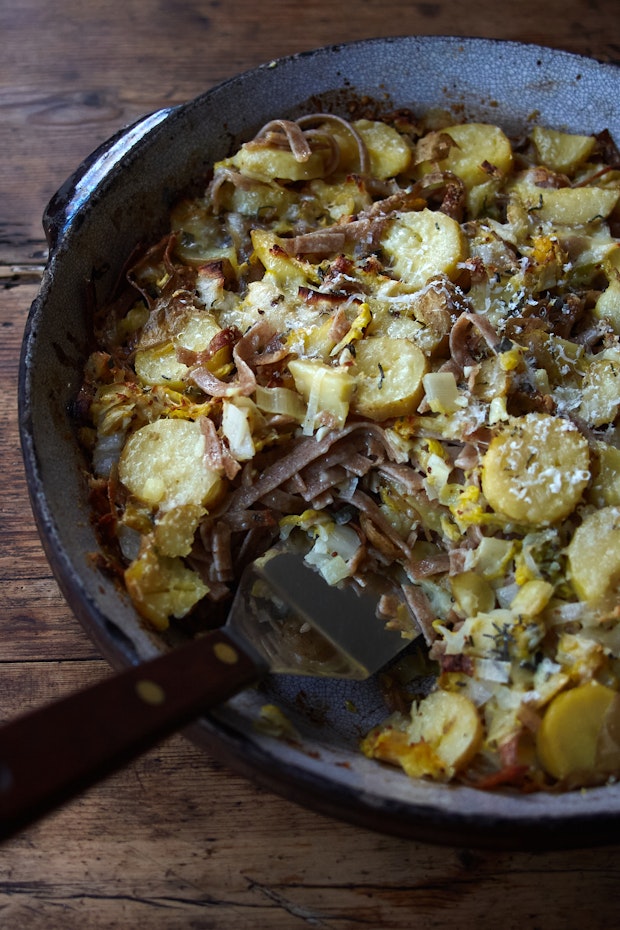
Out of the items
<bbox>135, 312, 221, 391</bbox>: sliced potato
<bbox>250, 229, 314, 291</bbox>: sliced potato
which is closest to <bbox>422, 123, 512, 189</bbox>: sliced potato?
<bbox>250, 229, 314, 291</bbox>: sliced potato

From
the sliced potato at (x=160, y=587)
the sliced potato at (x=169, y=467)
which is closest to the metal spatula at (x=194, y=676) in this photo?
the sliced potato at (x=160, y=587)

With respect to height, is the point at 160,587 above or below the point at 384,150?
below

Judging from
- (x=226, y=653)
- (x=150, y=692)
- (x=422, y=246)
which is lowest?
(x=226, y=653)

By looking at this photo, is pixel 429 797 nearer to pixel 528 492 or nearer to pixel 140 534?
pixel 528 492

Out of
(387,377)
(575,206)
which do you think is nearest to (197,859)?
(387,377)

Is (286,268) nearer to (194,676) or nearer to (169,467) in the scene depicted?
(169,467)

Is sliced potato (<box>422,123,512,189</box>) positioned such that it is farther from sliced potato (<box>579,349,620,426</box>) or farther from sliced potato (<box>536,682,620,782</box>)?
sliced potato (<box>536,682,620,782</box>)

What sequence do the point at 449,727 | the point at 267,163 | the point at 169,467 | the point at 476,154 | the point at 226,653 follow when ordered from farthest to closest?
the point at 476,154, the point at 267,163, the point at 169,467, the point at 449,727, the point at 226,653
